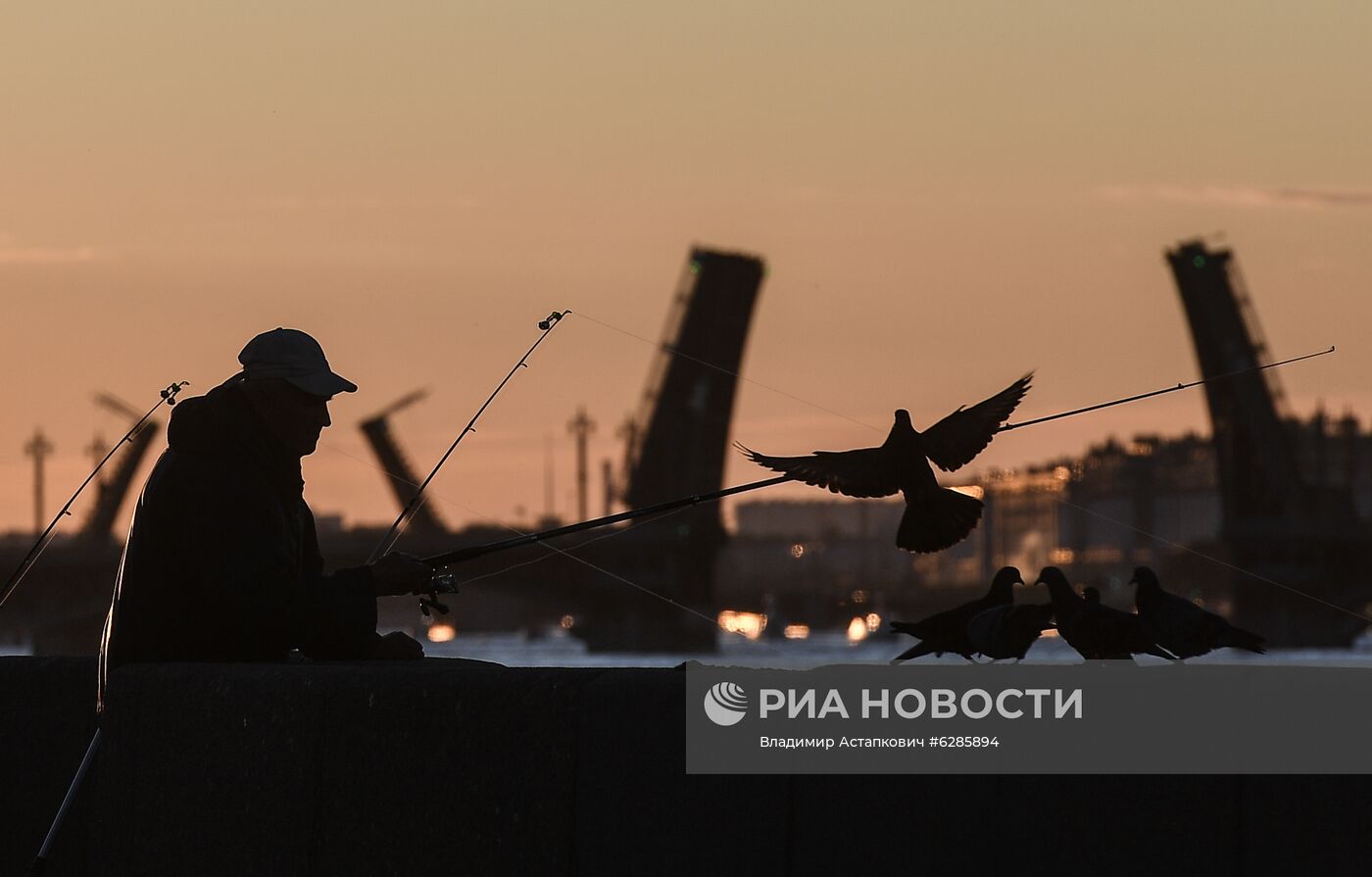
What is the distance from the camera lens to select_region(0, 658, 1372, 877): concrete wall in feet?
11.6

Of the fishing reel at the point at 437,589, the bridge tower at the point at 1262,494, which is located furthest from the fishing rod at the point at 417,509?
the bridge tower at the point at 1262,494

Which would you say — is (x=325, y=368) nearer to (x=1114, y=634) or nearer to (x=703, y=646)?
(x=1114, y=634)

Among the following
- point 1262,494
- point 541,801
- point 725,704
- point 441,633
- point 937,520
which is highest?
point 441,633

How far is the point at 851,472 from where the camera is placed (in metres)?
5.53

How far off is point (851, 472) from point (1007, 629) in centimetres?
73

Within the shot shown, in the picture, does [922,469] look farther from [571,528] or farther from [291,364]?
[291,364]

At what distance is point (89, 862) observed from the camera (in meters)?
4.86

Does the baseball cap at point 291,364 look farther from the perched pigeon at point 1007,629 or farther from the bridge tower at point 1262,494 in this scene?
the bridge tower at point 1262,494

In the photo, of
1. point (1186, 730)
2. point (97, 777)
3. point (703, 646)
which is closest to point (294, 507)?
point (97, 777)

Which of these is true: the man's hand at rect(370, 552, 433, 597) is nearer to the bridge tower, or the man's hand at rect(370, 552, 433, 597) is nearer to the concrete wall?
the concrete wall

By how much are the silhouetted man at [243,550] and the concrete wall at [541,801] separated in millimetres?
119

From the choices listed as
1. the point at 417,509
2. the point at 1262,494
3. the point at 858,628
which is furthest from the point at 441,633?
the point at 417,509

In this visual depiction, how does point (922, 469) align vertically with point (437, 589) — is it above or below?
above

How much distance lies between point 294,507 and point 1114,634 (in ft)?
5.21
